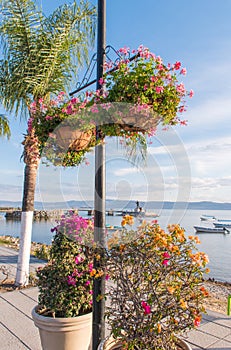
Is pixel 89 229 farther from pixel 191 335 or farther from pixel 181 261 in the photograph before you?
pixel 191 335

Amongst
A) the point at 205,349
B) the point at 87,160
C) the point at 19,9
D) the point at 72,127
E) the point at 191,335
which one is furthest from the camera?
the point at 19,9

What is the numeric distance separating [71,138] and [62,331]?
1.38 meters

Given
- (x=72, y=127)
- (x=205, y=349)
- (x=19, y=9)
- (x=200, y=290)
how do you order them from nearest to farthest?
1. (x=200, y=290)
2. (x=72, y=127)
3. (x=205, y=349)
4. (x=19, y=9)

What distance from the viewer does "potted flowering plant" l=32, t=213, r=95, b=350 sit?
2.17m

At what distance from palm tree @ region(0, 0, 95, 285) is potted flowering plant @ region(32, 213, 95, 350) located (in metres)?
1.94

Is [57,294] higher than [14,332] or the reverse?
higher

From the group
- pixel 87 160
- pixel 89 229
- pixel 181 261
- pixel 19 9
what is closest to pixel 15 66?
pixel 19 9

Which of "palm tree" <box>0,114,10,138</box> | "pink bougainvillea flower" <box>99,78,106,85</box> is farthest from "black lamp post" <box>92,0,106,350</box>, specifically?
"palm tree" <box>0,114,10,138</box>

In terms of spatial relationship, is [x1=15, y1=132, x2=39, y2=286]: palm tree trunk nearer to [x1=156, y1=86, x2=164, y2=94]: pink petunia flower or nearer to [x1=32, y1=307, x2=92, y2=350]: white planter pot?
[x1=32, y1=307, x2=92, y2=350]: white planter pot

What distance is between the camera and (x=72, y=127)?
1.96m

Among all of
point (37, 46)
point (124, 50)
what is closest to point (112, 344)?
point (124, 50)

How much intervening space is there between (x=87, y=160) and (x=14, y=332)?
1.84 meters

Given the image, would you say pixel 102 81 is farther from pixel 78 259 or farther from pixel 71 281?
pixel 71 281

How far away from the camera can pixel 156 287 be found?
5.64 ft
